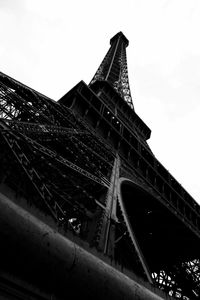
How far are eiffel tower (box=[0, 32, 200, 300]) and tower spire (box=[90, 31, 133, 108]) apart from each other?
23448 millimetres

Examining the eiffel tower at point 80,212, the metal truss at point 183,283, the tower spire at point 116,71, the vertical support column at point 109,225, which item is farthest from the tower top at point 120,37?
the vertical support column at point 109,225

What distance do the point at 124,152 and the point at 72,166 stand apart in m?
12.6

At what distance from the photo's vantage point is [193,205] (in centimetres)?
2791

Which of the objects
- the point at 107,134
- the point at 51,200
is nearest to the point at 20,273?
the point at 51,200

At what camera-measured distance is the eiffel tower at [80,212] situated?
4.00 meters

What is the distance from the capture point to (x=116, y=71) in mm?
52531

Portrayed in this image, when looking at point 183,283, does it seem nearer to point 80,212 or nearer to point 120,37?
point 80,212

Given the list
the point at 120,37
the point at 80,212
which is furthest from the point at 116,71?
the point at 80,212

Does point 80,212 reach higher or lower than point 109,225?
higher

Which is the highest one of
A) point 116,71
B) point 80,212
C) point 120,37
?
point 120,37

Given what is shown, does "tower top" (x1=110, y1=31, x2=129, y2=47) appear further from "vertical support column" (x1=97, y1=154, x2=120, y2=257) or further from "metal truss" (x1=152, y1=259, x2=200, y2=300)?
"vertical support column" (x1=97, y1=154, x2=120, y2=257)

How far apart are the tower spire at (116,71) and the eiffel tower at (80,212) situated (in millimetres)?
23448

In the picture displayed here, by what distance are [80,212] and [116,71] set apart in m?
46.6

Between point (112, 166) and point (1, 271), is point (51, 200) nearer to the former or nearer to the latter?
point (1, 271)
